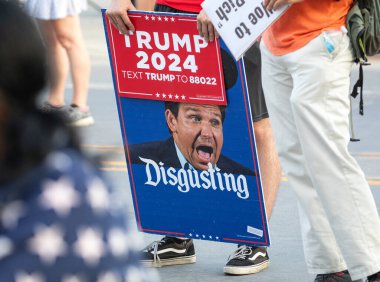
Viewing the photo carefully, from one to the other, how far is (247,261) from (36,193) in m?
3.25

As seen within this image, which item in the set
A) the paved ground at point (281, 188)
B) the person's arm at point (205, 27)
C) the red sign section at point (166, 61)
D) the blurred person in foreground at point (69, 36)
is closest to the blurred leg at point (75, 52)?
the blurred person in foreground at point (69, 36)

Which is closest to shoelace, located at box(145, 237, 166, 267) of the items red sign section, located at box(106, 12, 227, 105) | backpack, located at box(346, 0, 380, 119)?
red sign section, located at box(106, 12, 227, 105)

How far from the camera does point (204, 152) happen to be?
458 centimetres

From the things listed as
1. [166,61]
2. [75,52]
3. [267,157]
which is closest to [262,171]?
[267,157]

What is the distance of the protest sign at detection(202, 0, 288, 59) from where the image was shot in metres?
4.10

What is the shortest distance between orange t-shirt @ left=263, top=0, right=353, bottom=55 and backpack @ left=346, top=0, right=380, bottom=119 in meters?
0.04

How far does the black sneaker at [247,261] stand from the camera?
16.0 ft

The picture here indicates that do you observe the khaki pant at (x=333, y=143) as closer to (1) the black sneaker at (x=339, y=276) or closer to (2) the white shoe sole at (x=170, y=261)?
(1) the black sneaker at (x=339, y=276)

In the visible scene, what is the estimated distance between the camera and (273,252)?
5.25 meters

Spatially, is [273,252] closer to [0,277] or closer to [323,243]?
[323,243]

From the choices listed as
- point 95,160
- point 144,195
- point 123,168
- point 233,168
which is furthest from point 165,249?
point 95,160

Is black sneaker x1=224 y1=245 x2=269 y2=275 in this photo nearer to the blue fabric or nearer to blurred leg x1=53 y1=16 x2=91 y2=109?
the blue fabric

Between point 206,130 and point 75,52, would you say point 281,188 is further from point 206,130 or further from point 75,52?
point 75,52

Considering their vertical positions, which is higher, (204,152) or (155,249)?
(204,152)
